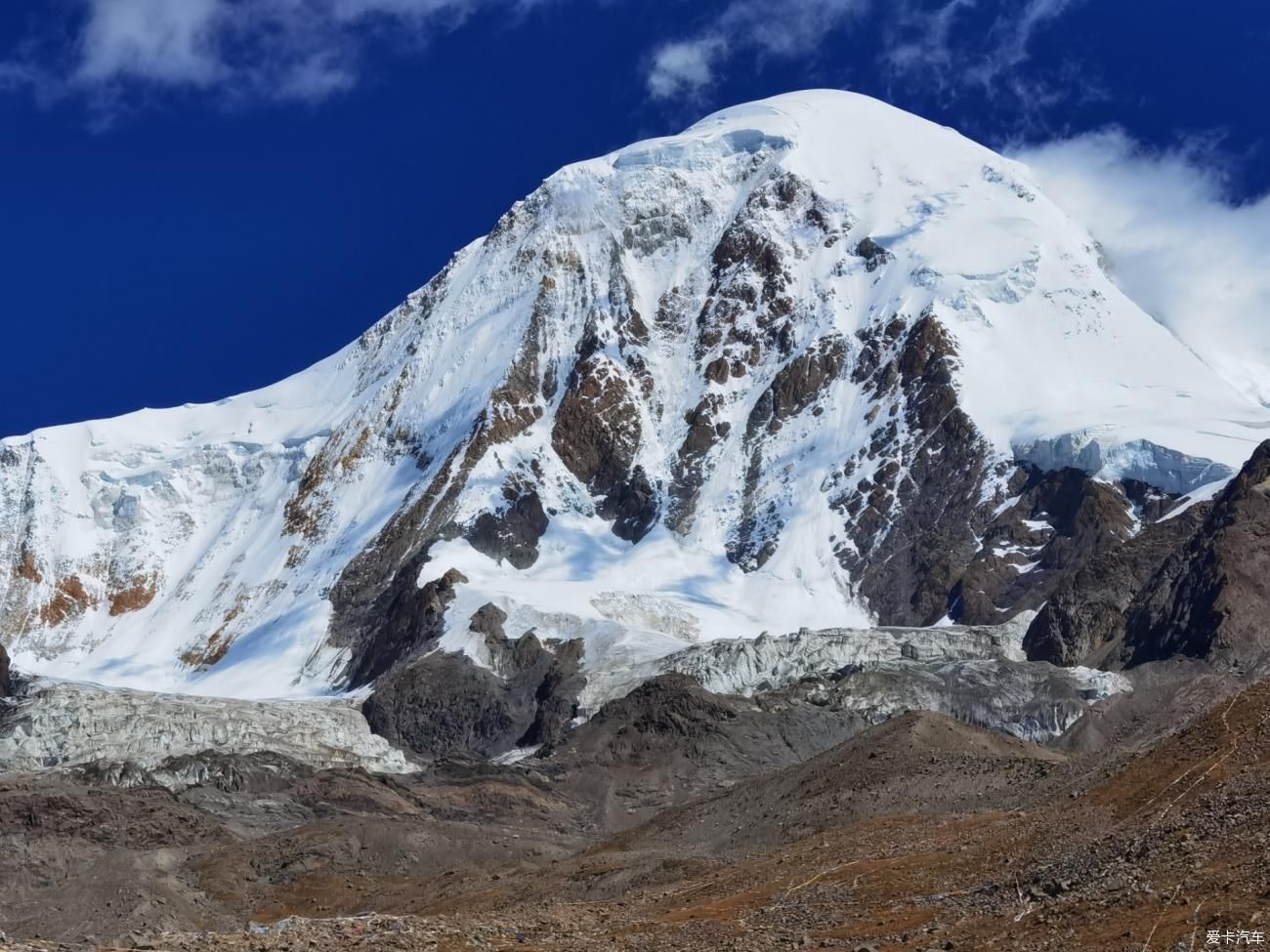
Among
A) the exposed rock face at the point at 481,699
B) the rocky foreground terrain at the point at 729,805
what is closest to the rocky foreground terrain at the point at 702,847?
the rocky foreground terrain at the point at 729,805

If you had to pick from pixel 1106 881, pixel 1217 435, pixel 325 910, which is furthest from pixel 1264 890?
pixel 1217 435

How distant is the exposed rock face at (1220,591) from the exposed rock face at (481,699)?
4600 centimetres

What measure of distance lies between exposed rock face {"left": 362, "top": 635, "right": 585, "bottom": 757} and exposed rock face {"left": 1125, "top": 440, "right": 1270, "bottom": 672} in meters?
46.0

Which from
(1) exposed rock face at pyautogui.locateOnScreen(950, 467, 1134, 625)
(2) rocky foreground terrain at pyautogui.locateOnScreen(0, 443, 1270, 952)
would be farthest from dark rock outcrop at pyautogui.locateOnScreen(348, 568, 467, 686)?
(1) exposed rock face at pyautogui.locateOnScreen(950, 467, 1134, 625)

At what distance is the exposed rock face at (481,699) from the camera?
165250 mm

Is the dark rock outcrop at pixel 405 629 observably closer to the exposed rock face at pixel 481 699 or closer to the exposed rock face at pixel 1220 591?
the exposed rock face at pixel 481 699

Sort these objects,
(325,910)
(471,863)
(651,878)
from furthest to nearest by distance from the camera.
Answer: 1. (471,863)
2. (325,910)
3. (651,878)

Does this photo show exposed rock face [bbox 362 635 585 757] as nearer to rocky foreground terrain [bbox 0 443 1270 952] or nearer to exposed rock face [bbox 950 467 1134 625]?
rocky foreground terrain [bbox 0 443 1270 952]

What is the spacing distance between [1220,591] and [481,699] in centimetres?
6246

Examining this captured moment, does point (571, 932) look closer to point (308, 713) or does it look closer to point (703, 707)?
point (703, 707)

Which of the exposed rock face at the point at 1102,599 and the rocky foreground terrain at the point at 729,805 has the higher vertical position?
the exposed rock face at the point at 1102,599

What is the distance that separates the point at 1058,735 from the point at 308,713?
62787 millimetres

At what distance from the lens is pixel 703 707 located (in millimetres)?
144125

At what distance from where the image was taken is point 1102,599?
16250 centimetres
